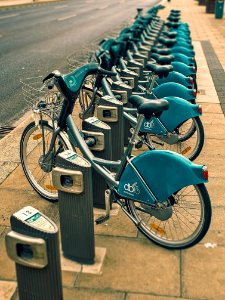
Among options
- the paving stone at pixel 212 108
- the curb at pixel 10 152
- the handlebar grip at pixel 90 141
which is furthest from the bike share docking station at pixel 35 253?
the paving stone at pixel 212 108

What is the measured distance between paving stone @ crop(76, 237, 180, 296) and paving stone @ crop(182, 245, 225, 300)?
0.24 ft

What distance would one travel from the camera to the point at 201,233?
136 inches

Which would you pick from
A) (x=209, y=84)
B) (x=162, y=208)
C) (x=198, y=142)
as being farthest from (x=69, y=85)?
(x=209, y=84)

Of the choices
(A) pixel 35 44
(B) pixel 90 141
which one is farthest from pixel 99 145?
(A) pixel 35 44

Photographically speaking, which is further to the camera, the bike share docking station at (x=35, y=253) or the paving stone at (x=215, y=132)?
the paving stone at (x=215, y=132)

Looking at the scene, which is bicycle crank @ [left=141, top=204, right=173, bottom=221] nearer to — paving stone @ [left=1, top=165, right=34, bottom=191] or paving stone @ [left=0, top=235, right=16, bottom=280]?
paving stone @ [left=0, top=235, right=16, bottom=280]

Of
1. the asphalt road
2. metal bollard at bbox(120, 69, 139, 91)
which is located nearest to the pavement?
metal bollard at bbox(120, 69, 139, 91)

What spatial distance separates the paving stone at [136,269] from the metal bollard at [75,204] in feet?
0.65

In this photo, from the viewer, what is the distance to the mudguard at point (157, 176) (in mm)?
3258

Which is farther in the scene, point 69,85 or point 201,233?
point 69,85

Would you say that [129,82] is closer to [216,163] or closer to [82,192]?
[216,163]

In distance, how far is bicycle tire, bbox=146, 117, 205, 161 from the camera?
16.7 feet

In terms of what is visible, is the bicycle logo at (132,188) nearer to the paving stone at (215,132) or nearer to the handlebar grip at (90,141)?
the handlebar grip at (90,141)

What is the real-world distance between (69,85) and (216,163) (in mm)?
2303
